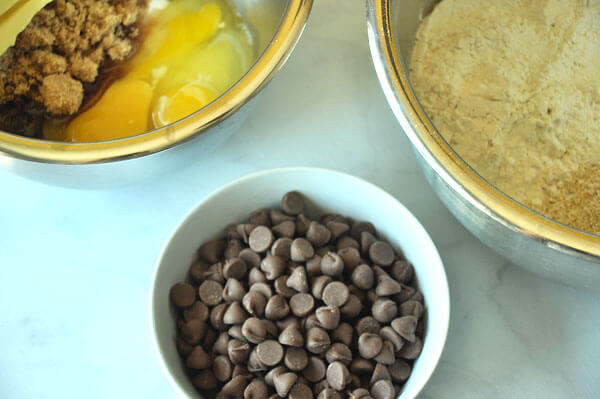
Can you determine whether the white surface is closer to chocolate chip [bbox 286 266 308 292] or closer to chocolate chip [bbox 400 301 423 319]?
chocolate chip [bbox 400 301 423 319]

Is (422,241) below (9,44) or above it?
below

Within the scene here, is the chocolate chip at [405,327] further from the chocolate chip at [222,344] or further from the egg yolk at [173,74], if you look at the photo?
the egg yolk at [173,74]

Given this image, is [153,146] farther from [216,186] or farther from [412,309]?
[412,309]

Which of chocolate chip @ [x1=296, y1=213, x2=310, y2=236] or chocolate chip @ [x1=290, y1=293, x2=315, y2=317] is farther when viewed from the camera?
chocolate chip @ [x1=296, y1=213, x2=310, y2=236]

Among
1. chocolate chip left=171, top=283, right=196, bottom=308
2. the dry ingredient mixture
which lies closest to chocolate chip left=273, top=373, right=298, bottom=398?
chocolate chip left=171, top=283, right=196, bottom=308

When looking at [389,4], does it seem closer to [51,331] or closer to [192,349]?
[192,349]

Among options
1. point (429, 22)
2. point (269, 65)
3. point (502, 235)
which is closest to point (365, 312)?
point (502, 235)
